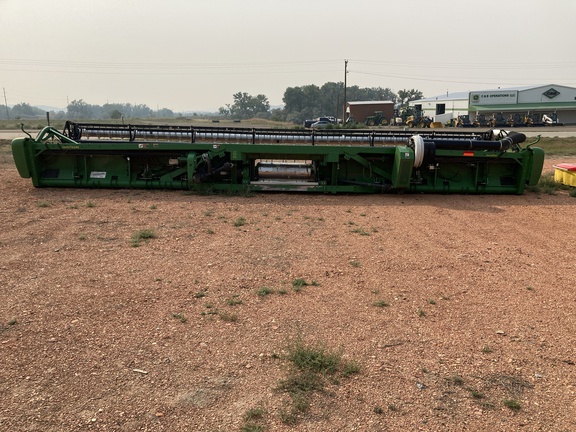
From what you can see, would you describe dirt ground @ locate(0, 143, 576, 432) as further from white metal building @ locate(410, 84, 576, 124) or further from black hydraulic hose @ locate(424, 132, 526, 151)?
white metal building @ locate(410, 84, 576, 124)

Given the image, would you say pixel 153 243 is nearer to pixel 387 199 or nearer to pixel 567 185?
pixel 387 199

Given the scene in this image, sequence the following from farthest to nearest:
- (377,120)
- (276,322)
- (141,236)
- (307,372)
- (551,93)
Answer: (551,93), (377,120), (141,236), (276,322), (307,372)

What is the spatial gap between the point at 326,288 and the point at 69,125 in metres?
8.10

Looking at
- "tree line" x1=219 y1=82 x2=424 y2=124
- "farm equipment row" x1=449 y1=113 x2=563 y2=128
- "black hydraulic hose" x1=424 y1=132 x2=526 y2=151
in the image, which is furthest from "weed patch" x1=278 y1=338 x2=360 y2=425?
"tree line" x1=219 y1=82 x2=424 y2=124

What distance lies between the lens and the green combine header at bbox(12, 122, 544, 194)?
406 inches

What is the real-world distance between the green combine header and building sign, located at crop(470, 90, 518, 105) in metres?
51.9

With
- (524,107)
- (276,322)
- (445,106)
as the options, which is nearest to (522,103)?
(524,107)

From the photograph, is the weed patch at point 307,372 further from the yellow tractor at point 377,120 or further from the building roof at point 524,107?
the building roof at point 524,107

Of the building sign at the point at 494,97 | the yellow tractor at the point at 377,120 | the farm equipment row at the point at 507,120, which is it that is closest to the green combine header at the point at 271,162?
the farm equipment row at the point at 507,120

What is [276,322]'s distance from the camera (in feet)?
14.6

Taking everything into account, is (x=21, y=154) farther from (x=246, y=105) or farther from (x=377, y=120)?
(x=246, y=105)

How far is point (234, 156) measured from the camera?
33.9ft

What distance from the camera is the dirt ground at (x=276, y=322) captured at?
3.24 meters

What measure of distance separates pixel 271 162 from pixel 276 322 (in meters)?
6.86
